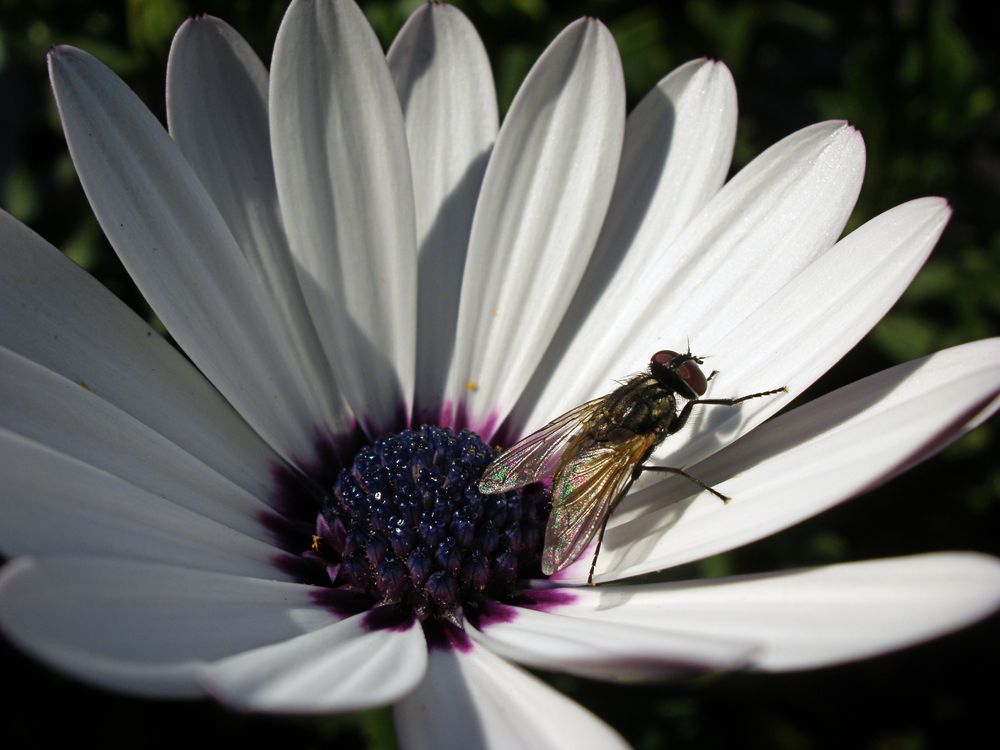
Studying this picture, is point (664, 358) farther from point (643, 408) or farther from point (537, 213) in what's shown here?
point (537, 213)

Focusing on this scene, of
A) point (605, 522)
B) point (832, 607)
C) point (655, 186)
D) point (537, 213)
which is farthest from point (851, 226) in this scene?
point (832, 607)

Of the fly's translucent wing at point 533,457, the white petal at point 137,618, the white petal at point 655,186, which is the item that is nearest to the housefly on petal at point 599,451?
the fly's translucent wing at point 533,457

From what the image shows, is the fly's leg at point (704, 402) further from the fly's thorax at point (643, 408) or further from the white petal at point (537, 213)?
the white petal at point (537, 213)

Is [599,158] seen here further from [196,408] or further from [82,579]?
[82,579]

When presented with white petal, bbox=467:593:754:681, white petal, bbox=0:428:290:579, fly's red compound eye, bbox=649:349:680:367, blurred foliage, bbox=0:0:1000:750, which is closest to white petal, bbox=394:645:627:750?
white petal, bbox=467:593:754:681

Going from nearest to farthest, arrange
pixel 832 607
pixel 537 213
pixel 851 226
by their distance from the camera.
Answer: pixel 832 607 → pixel 537 213 → pixel 851 226

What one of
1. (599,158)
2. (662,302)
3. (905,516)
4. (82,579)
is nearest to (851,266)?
(662,302)
